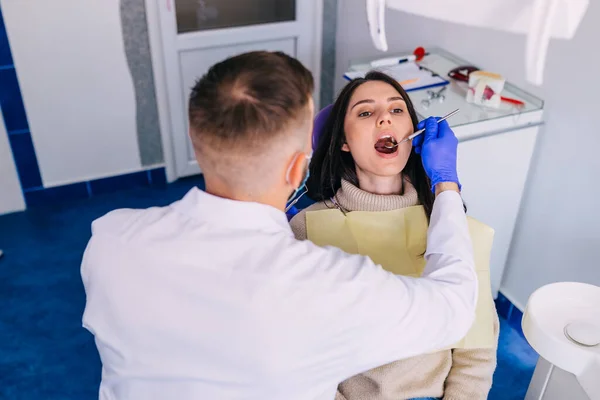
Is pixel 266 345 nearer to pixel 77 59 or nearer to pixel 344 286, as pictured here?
pixel 344 286

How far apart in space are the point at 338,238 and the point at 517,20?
2.07ft

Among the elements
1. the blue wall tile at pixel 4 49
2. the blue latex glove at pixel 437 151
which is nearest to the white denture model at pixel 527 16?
the blue latex glove at pixel 437 151

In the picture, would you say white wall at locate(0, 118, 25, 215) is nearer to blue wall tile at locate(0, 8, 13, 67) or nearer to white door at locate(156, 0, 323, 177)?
blue wall tile at locate(0, 8, 13, 67)

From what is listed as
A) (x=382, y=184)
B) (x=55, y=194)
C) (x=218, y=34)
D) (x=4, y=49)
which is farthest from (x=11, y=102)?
(x=382, y=184)

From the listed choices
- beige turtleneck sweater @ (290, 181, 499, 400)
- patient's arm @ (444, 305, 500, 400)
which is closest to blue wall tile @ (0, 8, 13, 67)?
beige turtleneck sweater @ (290, 181, 499, 400)

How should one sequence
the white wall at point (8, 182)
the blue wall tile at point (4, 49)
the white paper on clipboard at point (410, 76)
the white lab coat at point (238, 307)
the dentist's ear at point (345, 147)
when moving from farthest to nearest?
the white wall at point (8, 182)
the blue wall tile at point (4, 49)
the white paper on clipboard at point (410, 76)
the dentist's ear at point (345, 147)
the white lab coat at point (238, 307)

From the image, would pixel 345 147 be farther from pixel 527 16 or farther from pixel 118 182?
pixel 118 182

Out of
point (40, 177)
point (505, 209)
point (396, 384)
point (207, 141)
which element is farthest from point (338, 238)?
point (40, 177)

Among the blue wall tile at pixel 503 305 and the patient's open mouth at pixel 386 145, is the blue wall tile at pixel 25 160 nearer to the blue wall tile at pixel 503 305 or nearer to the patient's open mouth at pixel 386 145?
the patient's open mouth at pixel 386 145

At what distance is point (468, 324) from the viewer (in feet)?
3.27

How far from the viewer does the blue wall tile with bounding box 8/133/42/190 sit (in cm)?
275

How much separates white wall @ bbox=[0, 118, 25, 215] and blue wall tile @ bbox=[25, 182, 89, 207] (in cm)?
5

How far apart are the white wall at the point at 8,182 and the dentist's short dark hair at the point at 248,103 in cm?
211

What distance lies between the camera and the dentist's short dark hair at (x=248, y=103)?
0.88m
